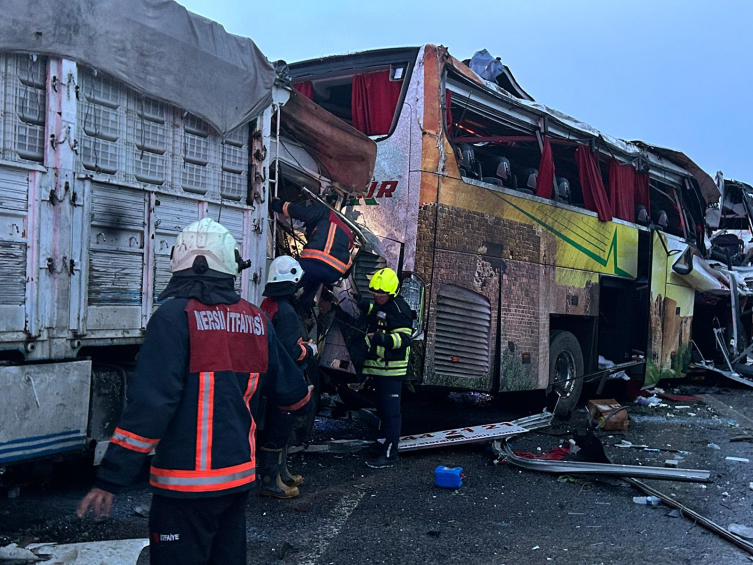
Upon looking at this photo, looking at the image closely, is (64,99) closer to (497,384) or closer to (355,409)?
(355,409)

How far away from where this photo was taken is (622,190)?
905cm

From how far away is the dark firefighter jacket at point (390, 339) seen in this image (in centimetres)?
573

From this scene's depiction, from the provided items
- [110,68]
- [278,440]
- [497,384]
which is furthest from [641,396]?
[110,68]

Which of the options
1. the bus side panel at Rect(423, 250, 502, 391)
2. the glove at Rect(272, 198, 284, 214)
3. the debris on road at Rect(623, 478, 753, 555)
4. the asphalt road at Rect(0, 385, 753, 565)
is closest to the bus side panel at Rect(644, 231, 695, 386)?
the asphalt road at Rect(0, 385, 753, 565)

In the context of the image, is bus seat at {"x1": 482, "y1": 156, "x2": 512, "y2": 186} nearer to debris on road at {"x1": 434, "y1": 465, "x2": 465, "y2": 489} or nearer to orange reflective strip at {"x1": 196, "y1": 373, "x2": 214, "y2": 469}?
debris on road at {"x1": 434, "y1": 465, "x2": 465, "y2": 489}

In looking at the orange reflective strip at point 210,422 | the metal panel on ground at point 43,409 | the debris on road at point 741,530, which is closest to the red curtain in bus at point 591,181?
the debris on road at point 741,530

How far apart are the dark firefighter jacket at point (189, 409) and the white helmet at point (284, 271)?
7.56ft

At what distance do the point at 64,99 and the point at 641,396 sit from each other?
8.59 metres

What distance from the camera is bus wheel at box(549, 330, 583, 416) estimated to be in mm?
8023

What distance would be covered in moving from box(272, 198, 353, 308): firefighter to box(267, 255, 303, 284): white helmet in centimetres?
61

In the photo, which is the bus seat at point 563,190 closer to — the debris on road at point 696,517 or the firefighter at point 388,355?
the firefighter at point 388,355

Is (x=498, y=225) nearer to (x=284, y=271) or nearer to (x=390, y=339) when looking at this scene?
(x=390, y=339)

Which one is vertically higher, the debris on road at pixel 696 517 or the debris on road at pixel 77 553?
the debris on road at pixel 77 553

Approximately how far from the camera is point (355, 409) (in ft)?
22.6
